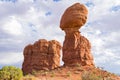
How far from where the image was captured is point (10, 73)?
36.2 m

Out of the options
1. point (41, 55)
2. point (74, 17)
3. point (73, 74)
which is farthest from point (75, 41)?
point (41, 55)

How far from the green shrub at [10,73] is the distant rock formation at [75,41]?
18854 millimetres

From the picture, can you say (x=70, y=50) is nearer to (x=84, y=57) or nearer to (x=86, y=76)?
(x=84, y=57)

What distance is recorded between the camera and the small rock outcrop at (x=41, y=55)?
274 feet

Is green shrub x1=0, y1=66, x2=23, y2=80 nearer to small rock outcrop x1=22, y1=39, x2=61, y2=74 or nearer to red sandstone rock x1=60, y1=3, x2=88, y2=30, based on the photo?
red sandstone rock x1=60, y1=3, x2=88, y2=30

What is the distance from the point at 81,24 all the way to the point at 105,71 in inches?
344

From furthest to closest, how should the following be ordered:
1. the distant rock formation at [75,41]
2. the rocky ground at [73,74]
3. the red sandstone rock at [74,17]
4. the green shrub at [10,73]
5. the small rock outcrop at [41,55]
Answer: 1. the small rock outcrop at [41,55]
2. the red sandstone rock at [74,17]
3. the distant rock formation at [75,41]
4. the rocky ground at [73,74]
5. the green shrub at [10,73]

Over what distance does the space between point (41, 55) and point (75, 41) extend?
99.9ft

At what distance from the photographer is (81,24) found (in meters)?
56.2

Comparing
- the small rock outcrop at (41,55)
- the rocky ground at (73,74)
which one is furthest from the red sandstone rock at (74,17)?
the small rock outcrop at (41,55)

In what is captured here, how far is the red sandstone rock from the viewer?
56.0 m

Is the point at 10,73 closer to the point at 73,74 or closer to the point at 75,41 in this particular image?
the point at 73,74

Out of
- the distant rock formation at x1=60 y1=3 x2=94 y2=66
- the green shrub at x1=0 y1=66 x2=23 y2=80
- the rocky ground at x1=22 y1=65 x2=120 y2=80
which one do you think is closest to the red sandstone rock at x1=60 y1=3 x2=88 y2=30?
the distant rock formation at x1=60 y1=3 x2=94 y2=66

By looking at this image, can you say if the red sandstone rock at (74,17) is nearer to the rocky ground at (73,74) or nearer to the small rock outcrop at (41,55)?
the rocky ground at (73,74)
